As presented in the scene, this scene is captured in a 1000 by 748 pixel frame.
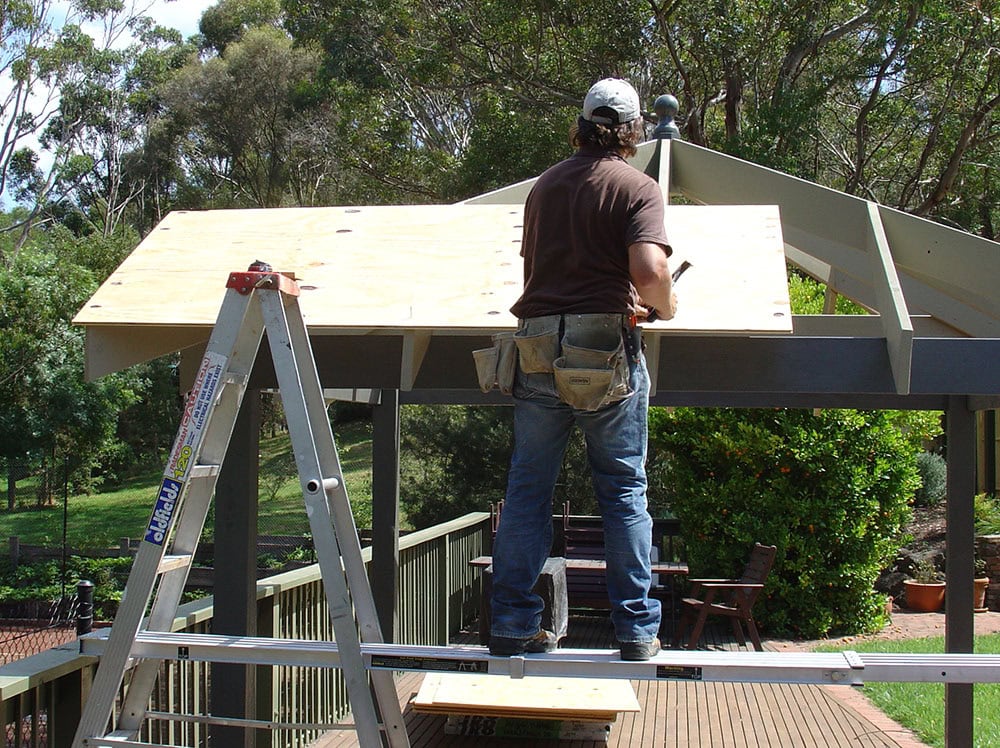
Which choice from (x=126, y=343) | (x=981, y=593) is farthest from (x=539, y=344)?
(x=981, y=593)

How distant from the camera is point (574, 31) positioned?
1380 cm

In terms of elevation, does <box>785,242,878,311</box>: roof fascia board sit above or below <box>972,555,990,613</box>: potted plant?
above

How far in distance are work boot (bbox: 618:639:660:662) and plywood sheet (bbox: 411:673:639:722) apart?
303 cm

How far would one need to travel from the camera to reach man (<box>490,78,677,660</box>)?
7.57 ft

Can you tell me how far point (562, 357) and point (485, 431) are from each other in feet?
36.0

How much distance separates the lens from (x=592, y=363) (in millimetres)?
2299

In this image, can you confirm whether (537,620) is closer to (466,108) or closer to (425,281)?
(425,281)

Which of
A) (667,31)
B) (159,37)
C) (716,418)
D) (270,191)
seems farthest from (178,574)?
(159,37)

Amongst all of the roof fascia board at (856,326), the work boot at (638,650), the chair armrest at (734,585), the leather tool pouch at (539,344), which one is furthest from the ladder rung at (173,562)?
the chair armrest at (734,585)

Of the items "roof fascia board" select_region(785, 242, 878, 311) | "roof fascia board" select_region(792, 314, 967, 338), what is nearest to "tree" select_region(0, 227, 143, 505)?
"roof fascia board" select_region(785, 242, 878, 311)

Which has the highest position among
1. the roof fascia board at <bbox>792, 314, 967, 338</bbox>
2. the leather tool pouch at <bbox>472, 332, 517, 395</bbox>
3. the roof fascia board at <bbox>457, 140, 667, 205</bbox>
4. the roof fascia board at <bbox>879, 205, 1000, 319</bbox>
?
the roof fascia board at <bbox>457, 140, 667, 205</bbox>

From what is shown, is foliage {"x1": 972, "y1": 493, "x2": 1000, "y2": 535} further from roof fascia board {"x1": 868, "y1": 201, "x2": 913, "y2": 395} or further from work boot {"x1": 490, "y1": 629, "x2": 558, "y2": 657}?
work boot {"x1": 490, "y1": 629, "x2": 558, "y2": 657}

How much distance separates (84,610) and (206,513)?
4.22 feet

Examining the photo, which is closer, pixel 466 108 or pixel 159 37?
pixel 466 108
